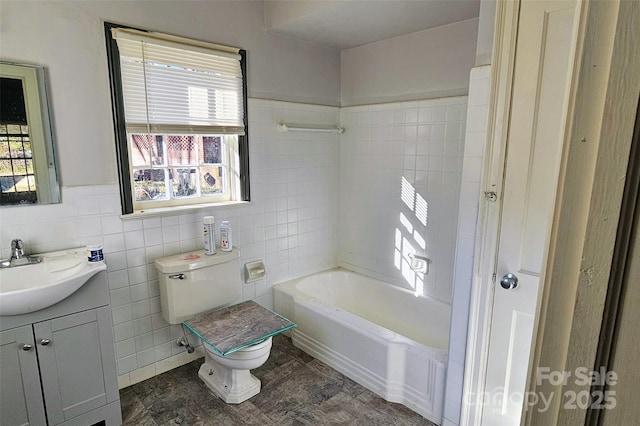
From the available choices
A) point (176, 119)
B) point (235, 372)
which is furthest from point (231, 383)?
point (176, 119)

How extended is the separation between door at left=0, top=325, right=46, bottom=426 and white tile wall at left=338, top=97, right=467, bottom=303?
90.9 inches

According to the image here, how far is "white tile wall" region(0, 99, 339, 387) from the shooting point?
1.99 metres

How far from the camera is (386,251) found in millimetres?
3037

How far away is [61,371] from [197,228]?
105 cm

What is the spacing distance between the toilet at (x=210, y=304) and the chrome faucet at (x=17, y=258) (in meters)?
0.62

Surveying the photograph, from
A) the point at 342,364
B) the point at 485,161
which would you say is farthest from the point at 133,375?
the point at 485,161

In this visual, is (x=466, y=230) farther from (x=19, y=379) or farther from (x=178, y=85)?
(x=19, y=379)

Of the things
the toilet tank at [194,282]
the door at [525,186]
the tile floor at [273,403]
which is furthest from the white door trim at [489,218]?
the toilet tank at [194,282]

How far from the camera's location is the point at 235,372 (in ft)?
7.21

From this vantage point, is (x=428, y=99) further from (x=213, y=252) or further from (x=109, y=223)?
(x=109, y=223)

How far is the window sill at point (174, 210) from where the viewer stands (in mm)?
2211

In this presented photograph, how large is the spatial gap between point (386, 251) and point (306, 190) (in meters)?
0.83

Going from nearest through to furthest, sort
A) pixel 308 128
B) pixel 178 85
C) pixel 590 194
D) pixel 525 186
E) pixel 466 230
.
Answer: pixel 590 194 < pixel 525 186 < pixel 466 230 < pixel 178 85 < pixel 308 128

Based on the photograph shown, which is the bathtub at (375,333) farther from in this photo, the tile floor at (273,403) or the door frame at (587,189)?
the door frame at (587,189)
